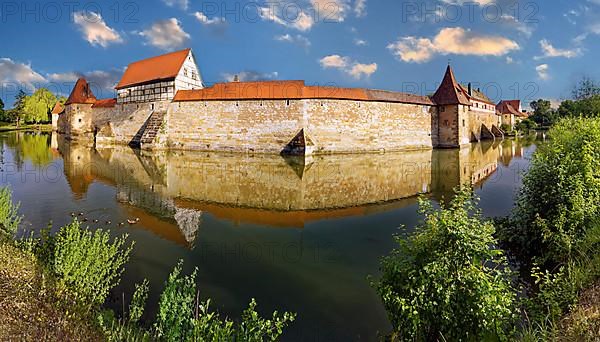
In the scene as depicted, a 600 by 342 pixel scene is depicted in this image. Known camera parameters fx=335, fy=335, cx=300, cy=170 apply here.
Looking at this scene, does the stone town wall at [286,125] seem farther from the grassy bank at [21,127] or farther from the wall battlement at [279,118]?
the grassy bank at [21,127]

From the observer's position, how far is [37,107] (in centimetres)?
5766

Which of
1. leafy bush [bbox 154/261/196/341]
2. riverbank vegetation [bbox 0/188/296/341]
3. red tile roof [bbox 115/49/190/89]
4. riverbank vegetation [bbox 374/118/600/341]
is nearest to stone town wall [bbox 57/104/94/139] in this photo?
red tile roof [bbox 115/49/190/89]

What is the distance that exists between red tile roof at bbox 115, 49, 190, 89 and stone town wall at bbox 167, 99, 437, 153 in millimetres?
3324

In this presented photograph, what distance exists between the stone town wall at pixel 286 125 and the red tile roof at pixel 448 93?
182 inches

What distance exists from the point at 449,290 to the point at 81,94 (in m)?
43.4

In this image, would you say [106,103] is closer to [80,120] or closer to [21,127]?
[80,120]

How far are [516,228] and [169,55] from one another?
3046 cm

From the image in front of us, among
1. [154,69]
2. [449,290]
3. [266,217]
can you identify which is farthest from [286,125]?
[449,290]

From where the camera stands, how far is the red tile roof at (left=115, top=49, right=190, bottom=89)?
91.5 ft

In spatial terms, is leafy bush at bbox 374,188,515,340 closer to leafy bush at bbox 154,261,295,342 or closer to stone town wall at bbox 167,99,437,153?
leafy bush at bbox 154,261,295,342

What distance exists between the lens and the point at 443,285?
129 inches

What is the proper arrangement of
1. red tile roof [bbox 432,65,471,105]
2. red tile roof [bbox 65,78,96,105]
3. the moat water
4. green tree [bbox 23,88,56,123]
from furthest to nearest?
green tree [bbox 23,88,56,123], red tile roof [bbox 65,78,96,105], red tile roof [bbox 432,65,471,105], the moat water

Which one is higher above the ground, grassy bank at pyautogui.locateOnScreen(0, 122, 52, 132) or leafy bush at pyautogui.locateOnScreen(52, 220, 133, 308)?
grassy bank at pyautogui.locateOnScreen(0, 122, 52, 132)

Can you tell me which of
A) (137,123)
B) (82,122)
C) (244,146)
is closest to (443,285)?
(244,146)
